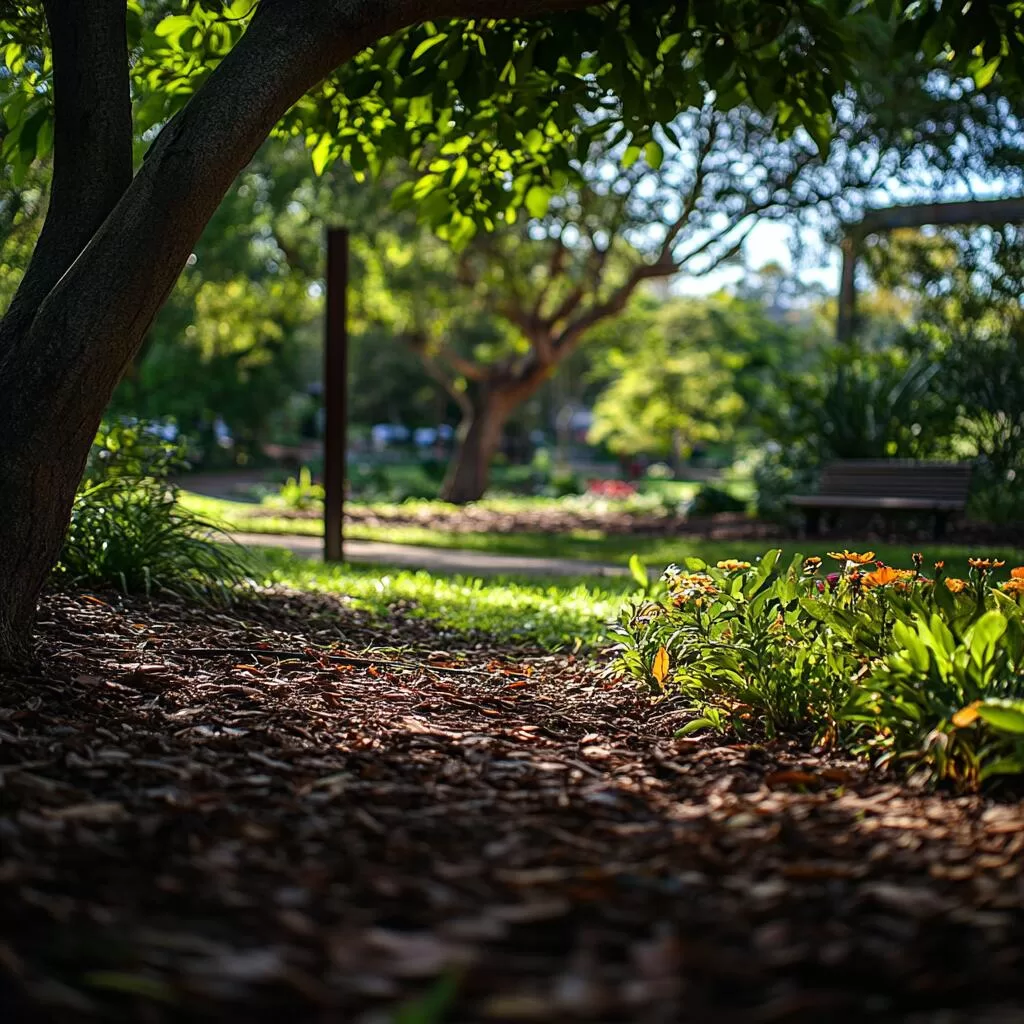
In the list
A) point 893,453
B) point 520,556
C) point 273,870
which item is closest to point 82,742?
point 273,870

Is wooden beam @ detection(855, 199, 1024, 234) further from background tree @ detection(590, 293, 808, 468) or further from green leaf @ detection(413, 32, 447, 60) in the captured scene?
green leaf @ detection(413, 32, 447, 60)

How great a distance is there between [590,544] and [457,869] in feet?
31.3

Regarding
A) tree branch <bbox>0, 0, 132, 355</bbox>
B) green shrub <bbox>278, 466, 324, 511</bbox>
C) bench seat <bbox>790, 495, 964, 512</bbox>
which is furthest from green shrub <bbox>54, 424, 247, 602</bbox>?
green shrub <bbox>278, 466, 324, 511</bbox>

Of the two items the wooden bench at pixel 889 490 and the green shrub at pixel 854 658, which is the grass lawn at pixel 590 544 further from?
the green shrub at pixel 854 658

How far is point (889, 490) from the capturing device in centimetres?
1194

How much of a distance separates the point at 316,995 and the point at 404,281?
59.7 ft

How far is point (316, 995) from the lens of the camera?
191 centimetres

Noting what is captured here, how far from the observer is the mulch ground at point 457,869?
195cm

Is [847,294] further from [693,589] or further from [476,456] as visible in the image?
[693,589]

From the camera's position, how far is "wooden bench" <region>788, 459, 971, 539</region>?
11.2 meters

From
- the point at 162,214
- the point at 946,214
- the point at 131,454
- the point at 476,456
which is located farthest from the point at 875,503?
the point at 476,456

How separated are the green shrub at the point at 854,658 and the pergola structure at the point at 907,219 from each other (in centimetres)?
1049

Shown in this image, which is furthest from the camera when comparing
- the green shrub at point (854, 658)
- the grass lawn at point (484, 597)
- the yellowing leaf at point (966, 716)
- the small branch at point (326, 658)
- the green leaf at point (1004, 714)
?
the grass lawn at point (484, 597)

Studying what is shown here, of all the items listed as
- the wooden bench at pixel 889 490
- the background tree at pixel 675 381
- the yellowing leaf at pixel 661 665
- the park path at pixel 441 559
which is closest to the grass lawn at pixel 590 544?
the park path at pixel 441 559
